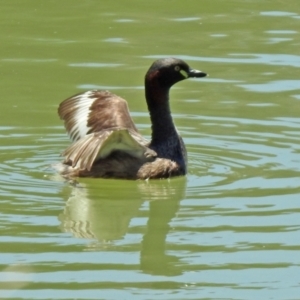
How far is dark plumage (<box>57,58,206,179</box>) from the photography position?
1052 cm

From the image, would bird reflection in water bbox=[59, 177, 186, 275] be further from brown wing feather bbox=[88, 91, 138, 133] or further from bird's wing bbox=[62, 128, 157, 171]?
brown wing feather bbox=[88, 91, 138, 133]

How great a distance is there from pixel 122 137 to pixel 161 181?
0.60m

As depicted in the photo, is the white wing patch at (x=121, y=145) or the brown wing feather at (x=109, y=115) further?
the brown wing feather at (x=109, y=115)

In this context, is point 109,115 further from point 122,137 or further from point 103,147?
point 122,137

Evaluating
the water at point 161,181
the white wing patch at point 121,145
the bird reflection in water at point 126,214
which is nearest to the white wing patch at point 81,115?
the water at point 161,181

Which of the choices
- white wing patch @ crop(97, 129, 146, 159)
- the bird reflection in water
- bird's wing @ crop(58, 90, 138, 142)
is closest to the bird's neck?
bird's wing @ crop(58, 90, 138, 142)

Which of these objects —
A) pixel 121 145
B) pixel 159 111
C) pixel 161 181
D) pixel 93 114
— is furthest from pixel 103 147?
pixel 159 111

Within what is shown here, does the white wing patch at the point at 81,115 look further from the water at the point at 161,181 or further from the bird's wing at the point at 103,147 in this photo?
the bird's wing at the point at 103,147

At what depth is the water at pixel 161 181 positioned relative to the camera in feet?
26.6

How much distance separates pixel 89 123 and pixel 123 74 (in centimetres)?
323

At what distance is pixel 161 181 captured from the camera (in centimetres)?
1093

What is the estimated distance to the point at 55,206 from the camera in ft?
32.2

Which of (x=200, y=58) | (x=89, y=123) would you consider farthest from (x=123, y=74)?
(x=89, y=123)

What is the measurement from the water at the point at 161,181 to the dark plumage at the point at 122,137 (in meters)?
0.15
